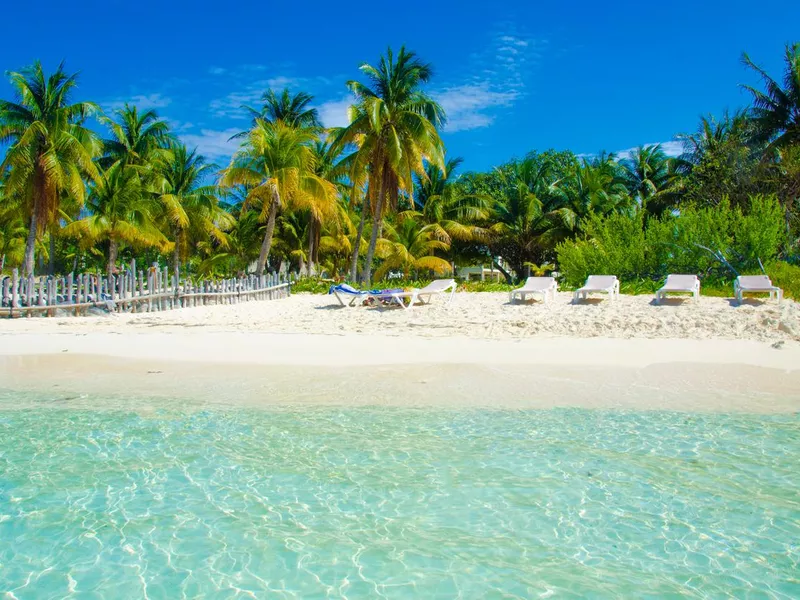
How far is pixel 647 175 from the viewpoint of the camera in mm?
35188

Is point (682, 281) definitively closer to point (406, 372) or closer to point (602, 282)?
point (602, 282)

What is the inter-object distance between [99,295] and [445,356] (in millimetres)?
9579

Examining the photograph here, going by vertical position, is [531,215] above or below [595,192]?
below

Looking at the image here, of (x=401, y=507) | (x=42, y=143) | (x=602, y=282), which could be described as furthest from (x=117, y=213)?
(x=401, y=507)

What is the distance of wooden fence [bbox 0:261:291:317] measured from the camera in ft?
Answer: 44.0

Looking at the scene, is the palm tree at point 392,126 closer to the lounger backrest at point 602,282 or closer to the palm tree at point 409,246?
the palm tree at point 409,246

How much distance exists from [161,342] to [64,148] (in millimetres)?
13821

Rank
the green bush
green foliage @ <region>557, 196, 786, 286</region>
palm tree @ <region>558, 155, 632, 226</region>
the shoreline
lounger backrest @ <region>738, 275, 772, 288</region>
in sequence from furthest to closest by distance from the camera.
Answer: palm tree @ <region>558, 155, 632, 226</region>
green foliage @ <region>557, 196, 786, 286</region>
the green bush
lounger backrest @ <region>738, 275, 772, 288</region>
the shoreline

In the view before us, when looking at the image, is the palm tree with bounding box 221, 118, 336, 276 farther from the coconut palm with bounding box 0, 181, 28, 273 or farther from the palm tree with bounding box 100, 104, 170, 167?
the coconut palm with bounding box 0, 181, 28, 273

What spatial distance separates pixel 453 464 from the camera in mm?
4391

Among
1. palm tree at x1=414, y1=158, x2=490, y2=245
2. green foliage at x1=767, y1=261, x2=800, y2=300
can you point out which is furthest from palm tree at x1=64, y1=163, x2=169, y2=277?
green foliage at x1=767, y1=261, x2=800, y2=300

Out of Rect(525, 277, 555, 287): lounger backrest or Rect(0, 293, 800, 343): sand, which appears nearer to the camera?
Rect(0, 293, 800, 343): sand

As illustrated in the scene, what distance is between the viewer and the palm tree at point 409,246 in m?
28.6

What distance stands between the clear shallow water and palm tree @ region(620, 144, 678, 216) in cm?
3130
